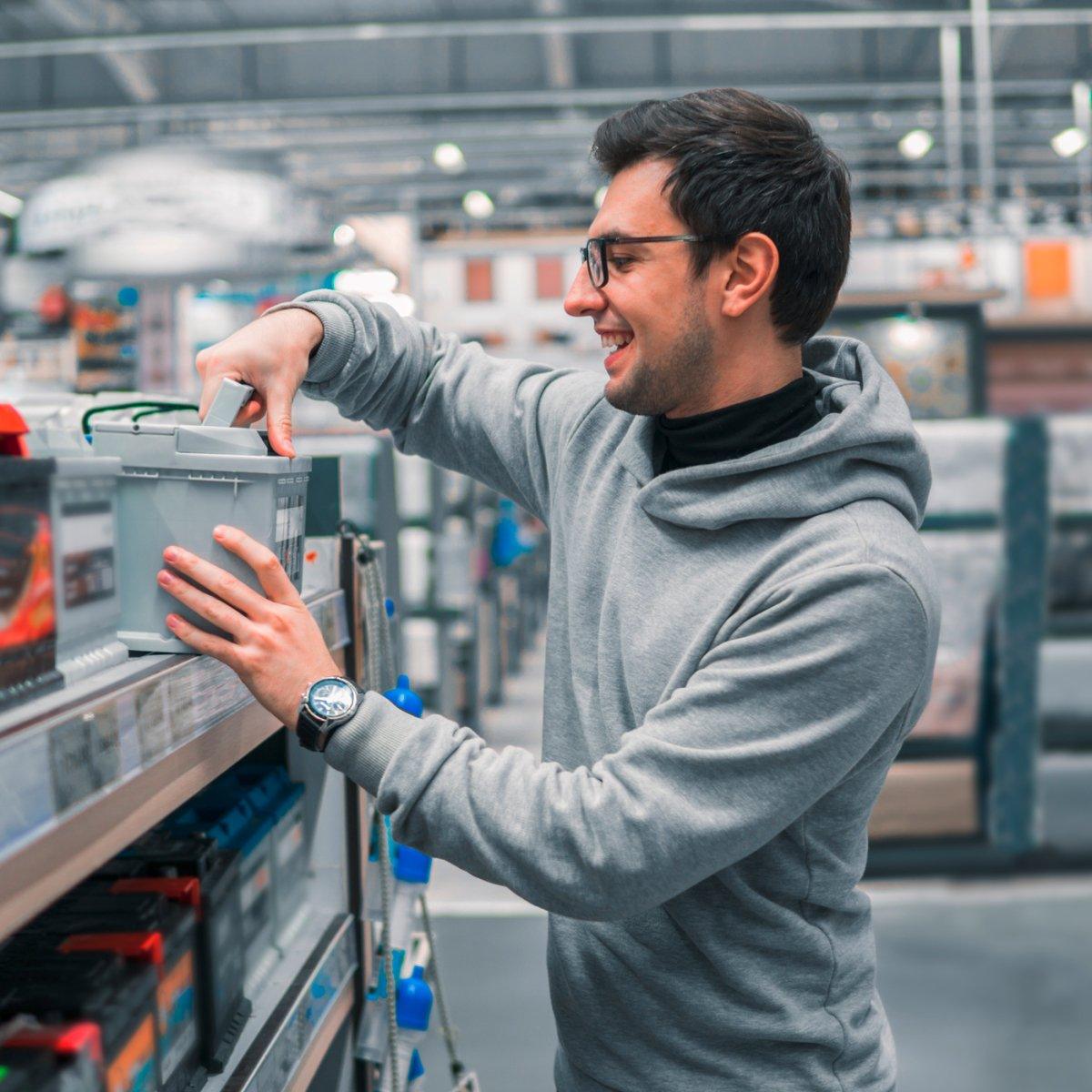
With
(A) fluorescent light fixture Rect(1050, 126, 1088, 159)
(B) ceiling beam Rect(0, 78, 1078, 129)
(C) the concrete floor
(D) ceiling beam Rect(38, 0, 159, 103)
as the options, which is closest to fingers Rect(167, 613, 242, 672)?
(C) the concrete floor

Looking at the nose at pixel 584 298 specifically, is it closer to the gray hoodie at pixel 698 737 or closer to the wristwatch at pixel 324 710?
the gray hoodie at pixel 698 737

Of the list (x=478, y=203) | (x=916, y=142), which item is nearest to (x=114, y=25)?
(x=478, y=203)

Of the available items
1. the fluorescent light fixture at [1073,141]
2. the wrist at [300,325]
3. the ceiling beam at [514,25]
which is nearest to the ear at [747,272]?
the wrist at [300,325]

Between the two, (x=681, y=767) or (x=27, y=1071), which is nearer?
(x=27, y=1071)

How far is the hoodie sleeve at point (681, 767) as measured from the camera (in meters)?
1.14

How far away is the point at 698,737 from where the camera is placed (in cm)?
117

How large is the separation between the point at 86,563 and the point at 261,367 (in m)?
0.46

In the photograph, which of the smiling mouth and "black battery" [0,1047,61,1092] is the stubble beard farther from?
"black battery" [0,1047,61,1092]

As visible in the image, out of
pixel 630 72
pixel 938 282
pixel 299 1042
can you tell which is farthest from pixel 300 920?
pixel 630 72

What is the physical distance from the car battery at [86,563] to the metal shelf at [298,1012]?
0.48 metres

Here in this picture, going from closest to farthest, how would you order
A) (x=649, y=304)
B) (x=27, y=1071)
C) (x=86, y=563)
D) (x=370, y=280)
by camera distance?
(x=27, y=1071) → (x=86, y=563) → (x=649, y=304) → (x=370, y=280)

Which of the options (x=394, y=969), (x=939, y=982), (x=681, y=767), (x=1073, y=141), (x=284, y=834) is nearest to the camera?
(x=681, y=767)

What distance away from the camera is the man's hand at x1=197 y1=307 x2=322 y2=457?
1327mm

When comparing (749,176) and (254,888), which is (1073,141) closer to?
(749,176)
